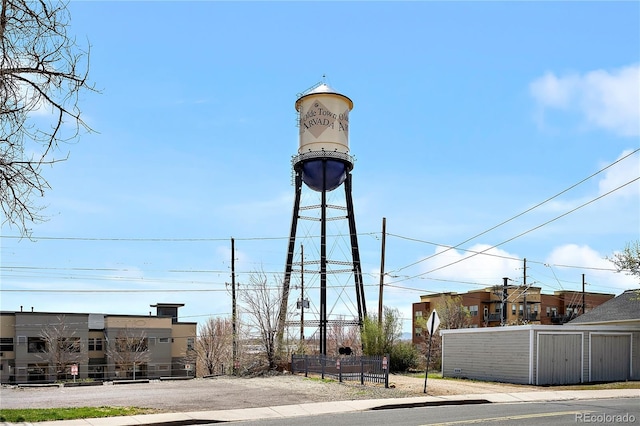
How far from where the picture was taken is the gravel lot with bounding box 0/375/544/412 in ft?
61.8

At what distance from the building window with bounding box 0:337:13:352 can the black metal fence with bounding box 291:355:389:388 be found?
41.7 meters

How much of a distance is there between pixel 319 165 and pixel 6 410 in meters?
25.1

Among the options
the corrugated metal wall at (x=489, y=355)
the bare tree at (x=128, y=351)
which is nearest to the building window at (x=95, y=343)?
the bare tree at (x=128, y=351)

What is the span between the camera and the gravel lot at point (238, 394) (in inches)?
741

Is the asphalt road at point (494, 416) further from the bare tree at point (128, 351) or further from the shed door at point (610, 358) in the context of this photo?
the bare tree at point (128, 351)

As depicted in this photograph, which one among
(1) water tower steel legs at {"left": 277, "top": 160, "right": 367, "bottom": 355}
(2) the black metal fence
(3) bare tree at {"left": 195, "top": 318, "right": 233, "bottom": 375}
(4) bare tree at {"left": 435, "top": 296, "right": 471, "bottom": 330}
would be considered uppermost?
(1) water tower steel legs at {"left": 277, "top": 160, "right": 367, "bottom": 355}

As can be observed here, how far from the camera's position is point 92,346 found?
66812mm

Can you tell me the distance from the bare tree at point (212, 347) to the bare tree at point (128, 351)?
6.64 metres

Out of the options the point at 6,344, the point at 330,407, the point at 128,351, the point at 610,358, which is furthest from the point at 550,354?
the point at 6,344

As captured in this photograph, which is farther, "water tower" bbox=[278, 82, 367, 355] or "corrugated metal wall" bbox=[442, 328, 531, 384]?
"water tower" bbox=[278, 82, 367, 355]

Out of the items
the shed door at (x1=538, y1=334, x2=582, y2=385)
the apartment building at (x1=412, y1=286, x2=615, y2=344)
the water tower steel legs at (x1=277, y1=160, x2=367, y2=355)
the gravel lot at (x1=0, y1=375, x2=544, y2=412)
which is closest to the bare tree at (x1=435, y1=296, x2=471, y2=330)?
the apartment building at (x1=412, y1=286, x2=615, y2=344)

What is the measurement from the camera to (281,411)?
57.4ft

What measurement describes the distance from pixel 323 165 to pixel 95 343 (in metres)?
40.9

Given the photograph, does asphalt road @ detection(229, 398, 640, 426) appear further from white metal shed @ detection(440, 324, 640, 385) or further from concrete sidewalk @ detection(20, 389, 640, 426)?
white metal shed @ detection(440, 324, 640, 385)
